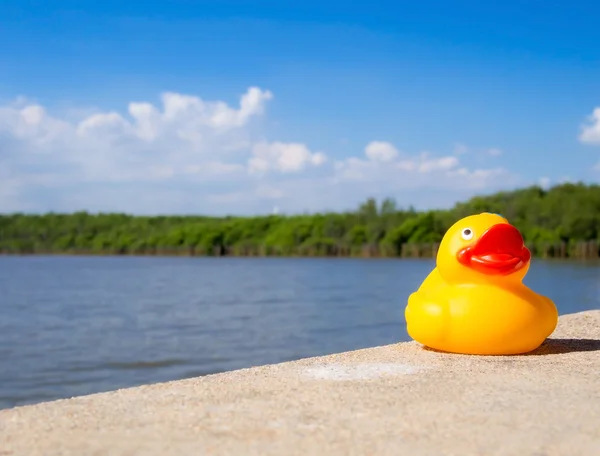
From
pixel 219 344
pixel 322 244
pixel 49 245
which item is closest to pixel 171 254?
pixel 49 245

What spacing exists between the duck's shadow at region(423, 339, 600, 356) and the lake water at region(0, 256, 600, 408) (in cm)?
578

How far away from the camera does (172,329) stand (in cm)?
1908

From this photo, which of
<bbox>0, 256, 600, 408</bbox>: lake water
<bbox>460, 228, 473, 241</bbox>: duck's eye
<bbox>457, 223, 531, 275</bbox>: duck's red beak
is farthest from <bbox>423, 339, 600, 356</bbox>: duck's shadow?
<bbox>0, 256, 600, 408</bbox>: lake water

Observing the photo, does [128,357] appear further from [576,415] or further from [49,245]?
[49,245]

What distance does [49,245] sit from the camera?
A: 9469cm

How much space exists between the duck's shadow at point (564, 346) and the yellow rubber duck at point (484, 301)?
351 mm

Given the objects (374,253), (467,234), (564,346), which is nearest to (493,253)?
(467,234)

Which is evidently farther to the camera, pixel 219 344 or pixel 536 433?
pixel 219 344

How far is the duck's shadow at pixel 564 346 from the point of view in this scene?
347 inches

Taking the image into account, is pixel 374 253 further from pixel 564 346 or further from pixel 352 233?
pixel 564 346

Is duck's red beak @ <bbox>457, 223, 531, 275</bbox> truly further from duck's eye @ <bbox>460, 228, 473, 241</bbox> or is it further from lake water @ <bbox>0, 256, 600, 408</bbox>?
lake water @ <bbox>0, 256, 600, 408</bbox>

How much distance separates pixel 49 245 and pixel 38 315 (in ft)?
247

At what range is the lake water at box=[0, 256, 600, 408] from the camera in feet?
43.9

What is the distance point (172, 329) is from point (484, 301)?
1207cm
